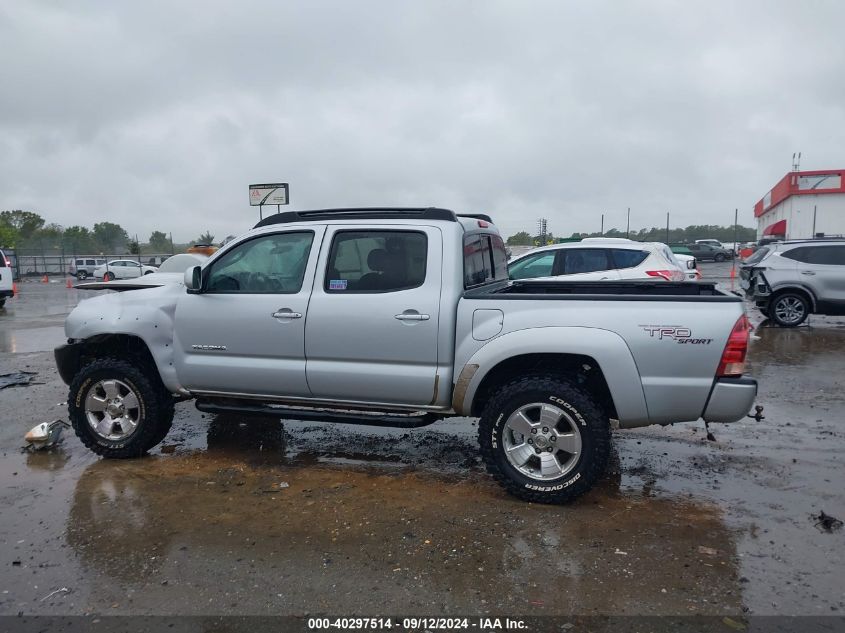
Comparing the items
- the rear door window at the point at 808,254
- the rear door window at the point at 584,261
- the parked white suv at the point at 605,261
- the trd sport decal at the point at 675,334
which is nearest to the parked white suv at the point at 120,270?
the parked white suv at the point at 605,261

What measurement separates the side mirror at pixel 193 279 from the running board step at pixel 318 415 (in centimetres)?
91

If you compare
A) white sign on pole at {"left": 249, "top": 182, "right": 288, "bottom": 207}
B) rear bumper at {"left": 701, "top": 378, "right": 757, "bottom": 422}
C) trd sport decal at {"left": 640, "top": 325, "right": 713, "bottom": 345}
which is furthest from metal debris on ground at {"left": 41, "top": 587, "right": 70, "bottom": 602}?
white sign on pole at {"left": 249, "top": 182, "right": 288, "bottom": 207}

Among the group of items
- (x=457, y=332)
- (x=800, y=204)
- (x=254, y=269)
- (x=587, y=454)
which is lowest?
(x=587, y=454)

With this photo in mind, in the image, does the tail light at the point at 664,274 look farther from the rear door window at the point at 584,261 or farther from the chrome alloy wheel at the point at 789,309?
the chrome alloy wheel at the point at 789,309

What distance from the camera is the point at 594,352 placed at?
161 inches

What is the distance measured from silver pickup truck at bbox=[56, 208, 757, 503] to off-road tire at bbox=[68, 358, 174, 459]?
0.01 metres

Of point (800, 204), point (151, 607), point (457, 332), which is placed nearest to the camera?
point (151, 607)

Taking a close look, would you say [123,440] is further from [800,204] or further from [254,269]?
[800,204]

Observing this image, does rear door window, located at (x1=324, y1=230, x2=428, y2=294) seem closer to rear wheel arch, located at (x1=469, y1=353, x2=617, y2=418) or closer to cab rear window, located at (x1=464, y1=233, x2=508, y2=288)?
cab rear window, located at (x1=464, y1=233, x2=508, y2=288)

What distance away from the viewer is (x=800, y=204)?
137 feet

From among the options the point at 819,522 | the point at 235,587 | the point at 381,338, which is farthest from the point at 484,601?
the point at 819,522

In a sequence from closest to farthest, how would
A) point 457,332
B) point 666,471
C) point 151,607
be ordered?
point 151,607
point 457,332
point 666,471

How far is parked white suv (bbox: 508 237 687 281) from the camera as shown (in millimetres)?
10055

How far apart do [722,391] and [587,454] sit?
0.89m
